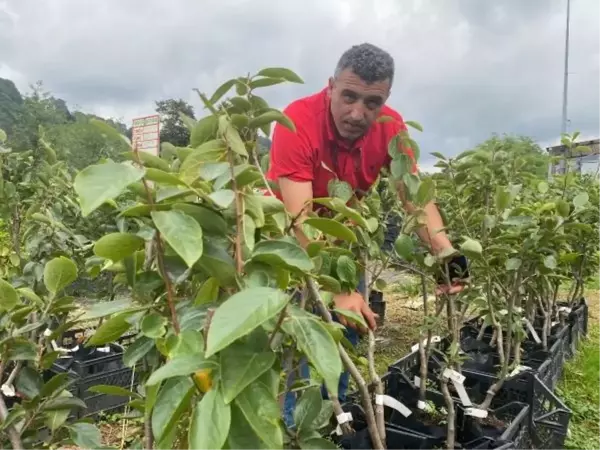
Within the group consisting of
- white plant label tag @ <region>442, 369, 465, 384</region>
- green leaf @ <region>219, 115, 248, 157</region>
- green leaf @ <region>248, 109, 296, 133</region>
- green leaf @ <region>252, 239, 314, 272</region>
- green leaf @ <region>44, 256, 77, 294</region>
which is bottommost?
white plant label tag @ <region>442, 369, 465, 384</region>

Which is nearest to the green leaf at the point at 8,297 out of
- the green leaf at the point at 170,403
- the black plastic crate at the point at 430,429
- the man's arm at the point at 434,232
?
the green leaf at the point at 170,403

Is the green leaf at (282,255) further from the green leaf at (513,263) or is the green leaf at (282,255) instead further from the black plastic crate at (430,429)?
the green leaf at (513,263)

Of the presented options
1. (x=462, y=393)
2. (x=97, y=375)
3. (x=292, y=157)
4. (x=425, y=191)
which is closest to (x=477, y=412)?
(x=462, y=393)

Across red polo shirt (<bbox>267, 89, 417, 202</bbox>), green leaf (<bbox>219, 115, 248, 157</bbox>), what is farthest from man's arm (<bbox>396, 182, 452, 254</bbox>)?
green leaf (<bbox>219, 115, 248, 157</bbox>)

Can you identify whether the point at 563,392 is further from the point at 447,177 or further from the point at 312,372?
the point at 312,372

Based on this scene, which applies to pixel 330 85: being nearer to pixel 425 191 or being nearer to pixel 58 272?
pixel 425 191

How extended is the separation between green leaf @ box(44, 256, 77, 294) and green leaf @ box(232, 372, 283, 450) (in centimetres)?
50

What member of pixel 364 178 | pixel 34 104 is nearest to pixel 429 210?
pixel 364 178

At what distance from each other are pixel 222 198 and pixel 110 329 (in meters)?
0.28

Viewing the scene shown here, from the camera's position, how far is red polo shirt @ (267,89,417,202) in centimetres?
196

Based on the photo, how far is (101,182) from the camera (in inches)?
23.4

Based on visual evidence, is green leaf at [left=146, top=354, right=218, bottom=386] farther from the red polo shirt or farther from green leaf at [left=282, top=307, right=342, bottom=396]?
the red polo shirt

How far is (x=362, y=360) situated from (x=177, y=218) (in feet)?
3.10

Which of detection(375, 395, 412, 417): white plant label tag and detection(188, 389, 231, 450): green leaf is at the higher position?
detection(188, 389, 231, 450): green leaf
